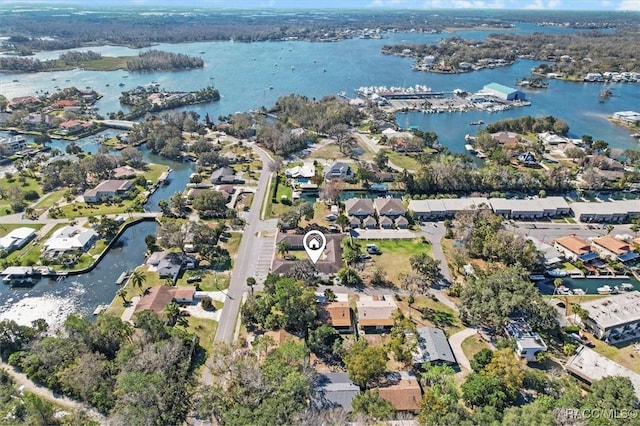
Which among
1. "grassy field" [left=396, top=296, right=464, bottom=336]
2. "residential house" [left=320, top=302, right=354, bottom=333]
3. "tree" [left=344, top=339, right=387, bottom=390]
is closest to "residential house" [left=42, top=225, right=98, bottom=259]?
"residential house" [left=320, top=302, right=354, bottom=333]

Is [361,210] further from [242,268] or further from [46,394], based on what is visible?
[46,394]

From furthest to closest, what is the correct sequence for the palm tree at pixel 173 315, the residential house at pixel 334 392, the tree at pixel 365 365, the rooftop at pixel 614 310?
1. the palm tree at pixel 173 315
2. the rooftop at pixel 614 310
3. the tree at pixel 365 365
4. the residential house at pixel 334 392

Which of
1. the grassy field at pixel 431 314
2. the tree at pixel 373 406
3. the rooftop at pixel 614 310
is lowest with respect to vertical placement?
the grassy field at pixel 431 314

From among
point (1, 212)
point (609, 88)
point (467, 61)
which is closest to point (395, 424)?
point (1, 212)

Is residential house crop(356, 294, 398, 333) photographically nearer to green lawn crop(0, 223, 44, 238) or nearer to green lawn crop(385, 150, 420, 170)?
green lawn crop(385, 150, 420, 170)

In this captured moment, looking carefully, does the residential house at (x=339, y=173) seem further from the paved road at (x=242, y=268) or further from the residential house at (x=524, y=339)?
the residential house at (x=524, y=339)

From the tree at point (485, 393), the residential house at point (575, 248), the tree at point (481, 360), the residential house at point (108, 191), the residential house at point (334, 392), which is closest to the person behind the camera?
the tree at point (485, 393)

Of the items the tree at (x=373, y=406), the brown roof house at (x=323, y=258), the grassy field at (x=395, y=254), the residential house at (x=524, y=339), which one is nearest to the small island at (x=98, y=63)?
the brown roof house at (x=323, y=258)
